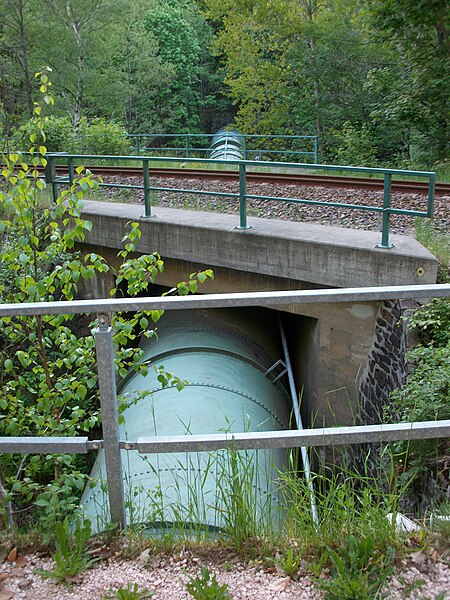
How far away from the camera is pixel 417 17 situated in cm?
1578

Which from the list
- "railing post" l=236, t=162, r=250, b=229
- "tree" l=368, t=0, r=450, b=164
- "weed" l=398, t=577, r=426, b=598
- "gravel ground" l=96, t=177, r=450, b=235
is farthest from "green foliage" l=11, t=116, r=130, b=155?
"weed" l=398, t=577, r=426, b=598

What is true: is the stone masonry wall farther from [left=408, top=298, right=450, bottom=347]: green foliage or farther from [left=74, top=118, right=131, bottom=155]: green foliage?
[left=74, top=118, right=131, bottom=155]: green foliage

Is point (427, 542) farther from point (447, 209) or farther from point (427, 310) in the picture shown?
point (447, 209)

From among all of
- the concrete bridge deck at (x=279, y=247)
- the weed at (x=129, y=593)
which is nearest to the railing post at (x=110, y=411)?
the weed at (x=129, y=593)

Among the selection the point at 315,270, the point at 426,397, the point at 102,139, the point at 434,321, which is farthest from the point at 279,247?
the point at 102,139

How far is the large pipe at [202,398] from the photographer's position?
471cm

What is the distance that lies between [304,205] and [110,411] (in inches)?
359

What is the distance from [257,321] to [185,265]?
136 centimetres

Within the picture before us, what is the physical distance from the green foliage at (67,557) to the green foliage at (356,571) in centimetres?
99

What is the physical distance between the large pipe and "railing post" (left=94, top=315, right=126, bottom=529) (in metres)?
1.31

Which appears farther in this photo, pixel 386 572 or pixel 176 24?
pixel 176 24

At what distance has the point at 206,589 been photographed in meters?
2.46

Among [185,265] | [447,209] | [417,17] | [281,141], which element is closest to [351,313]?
[185,265]

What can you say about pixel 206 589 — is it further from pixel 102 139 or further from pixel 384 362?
→ pixel 102 139
